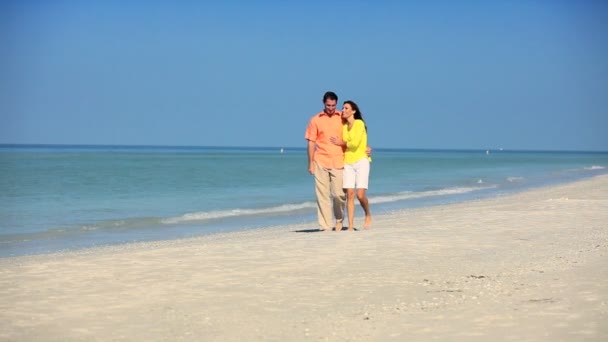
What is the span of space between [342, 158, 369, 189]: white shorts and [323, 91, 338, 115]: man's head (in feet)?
2.45

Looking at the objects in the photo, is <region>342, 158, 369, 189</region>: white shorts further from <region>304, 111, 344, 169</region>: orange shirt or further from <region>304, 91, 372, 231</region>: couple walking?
<region>304, 111, 344, 169</region>: orange shirt

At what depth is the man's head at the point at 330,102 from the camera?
10852 millimetres

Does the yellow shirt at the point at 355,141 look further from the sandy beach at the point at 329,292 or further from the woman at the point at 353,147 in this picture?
the sandy beach at the point at 329,292

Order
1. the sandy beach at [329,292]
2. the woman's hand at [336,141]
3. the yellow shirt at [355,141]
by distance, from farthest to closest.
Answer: the woman's hand at [336,141]
the yellow shirt at [355,141]
the sandy beach at [329,292]

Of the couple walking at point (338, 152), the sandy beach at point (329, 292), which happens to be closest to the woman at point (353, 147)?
the couple walking at point (338, 152)

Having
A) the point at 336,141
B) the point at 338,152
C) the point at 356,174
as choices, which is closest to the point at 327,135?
the point at 336,141

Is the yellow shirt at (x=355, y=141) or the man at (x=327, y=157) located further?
the man at (x=327, y=157)

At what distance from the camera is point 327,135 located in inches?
432

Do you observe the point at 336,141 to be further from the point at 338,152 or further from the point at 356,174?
the point at 356,174

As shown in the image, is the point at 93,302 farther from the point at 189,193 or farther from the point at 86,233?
the point at 189,193

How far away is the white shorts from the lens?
1093 cm

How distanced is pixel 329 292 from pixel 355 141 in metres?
4.49

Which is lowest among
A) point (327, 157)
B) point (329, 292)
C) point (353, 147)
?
point (329, 292)

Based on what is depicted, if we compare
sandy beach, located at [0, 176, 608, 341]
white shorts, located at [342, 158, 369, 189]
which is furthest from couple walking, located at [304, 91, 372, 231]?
sandy beach, located at [0, 176, 608, 341]
